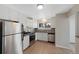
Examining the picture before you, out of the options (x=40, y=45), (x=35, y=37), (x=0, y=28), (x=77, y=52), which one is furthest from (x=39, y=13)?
(x=77, y=52)

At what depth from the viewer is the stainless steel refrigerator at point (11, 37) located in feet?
5.77

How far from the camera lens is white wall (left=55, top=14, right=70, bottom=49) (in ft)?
6.69

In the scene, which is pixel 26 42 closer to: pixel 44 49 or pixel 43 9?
pixel 44 49

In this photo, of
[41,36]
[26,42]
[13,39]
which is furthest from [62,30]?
[13,39]

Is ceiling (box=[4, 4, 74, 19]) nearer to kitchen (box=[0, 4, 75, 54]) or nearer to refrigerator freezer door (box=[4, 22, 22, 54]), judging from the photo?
kitchen (box=[0, 4, 75, 54])

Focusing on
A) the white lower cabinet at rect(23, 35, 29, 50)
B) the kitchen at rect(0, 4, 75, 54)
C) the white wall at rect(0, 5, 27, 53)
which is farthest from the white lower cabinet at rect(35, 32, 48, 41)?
the white wall at rect(0, 5, 27, 53)

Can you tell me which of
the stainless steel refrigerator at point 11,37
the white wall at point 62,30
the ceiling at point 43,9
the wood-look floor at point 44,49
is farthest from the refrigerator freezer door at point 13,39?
the white wall at point 62,30

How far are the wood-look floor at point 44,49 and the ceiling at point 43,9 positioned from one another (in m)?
0.52

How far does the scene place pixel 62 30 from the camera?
2.06 metres

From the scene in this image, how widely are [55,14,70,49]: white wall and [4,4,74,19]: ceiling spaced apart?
5.9 inches

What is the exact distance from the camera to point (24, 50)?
1.91 metres

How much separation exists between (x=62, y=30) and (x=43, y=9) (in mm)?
555
